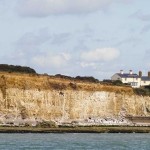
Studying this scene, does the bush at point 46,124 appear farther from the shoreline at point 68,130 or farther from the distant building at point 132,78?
the distant building at point 132,78

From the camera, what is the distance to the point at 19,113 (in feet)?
295

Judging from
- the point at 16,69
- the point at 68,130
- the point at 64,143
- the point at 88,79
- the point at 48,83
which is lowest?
the point at 64,143

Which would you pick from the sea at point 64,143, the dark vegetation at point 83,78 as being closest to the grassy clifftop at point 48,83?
the dark vegetation at point 83,78

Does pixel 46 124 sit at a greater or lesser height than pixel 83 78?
lesser

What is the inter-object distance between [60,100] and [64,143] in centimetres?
3483

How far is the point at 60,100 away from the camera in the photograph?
9788 centimetres

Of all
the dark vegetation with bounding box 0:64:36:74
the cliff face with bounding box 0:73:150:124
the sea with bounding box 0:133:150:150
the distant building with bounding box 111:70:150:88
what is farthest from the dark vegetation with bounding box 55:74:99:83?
the distant building with bounding box 111:70:150:88

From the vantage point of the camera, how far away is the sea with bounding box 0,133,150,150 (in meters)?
57.8

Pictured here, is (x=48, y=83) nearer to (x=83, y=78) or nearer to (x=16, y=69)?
(x=16, y=69)

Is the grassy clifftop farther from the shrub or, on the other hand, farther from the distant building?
the distant building

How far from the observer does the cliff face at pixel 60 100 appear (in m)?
90.4

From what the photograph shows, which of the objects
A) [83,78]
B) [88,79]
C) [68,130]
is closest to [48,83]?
→ [88,79]

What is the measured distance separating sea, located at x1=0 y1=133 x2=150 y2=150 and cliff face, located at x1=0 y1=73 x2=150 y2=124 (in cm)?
1563

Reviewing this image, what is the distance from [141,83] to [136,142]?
91.3 meters
